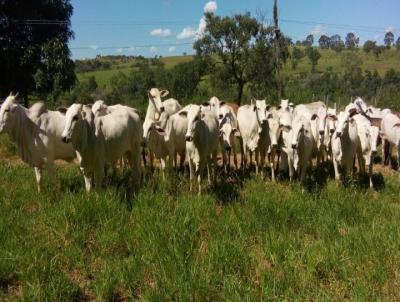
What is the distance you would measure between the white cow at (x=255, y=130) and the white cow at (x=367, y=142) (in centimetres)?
220

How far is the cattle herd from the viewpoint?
7754mm

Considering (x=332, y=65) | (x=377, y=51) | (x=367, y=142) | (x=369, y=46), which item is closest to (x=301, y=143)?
(x=367, y=142)

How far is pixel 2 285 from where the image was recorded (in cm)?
496

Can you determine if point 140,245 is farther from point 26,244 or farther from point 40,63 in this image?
point 40,63

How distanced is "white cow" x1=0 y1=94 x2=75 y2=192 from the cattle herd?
0.02 metres

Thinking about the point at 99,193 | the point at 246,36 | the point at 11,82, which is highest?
the point at 246,36

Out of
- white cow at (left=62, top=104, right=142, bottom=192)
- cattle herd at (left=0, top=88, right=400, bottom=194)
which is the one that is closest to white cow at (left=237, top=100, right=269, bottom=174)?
cattle herd at (left=0, top=88, right=400, bottom=194)

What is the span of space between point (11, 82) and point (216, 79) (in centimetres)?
1947

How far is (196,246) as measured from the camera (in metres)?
5.84

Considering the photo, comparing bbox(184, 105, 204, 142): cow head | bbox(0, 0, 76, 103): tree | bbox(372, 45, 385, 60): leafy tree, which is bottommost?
bbox(184, 105, 204, 142): cow head

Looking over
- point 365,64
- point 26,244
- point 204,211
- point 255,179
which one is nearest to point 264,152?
point 255,179

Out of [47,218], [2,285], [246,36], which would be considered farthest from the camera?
[246,36]

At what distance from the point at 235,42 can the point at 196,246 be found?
1263 inches

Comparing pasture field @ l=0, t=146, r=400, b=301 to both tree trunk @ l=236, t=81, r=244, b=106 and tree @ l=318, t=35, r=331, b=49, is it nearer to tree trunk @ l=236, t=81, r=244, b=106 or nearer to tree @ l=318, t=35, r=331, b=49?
tree trunk @ l=236, t=81, r=244, b=106
